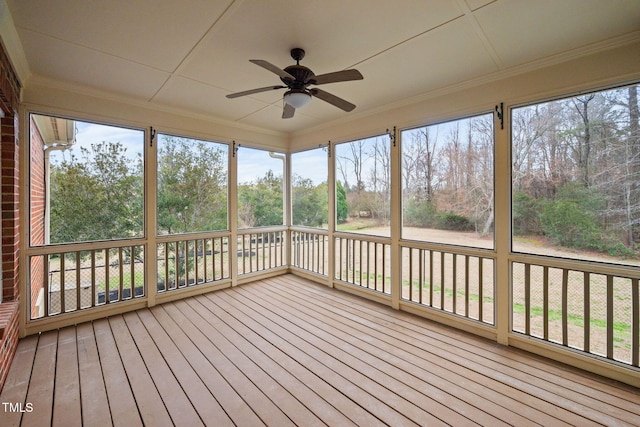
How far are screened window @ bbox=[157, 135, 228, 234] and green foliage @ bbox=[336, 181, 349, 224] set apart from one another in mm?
1798

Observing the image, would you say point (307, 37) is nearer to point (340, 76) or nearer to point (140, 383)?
point (340, 76)

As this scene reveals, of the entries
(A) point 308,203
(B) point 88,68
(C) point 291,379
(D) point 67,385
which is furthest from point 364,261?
(B) point 88,68

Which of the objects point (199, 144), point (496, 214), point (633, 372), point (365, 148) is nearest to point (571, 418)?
point (633, 372)

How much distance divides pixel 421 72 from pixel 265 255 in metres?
3.72

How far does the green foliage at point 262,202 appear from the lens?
461 centimetres

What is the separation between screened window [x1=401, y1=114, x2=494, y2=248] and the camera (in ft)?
9.45

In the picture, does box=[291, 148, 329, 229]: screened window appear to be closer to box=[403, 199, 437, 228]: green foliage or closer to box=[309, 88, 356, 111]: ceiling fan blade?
box=[403, 199, 437, 228]: green foliage

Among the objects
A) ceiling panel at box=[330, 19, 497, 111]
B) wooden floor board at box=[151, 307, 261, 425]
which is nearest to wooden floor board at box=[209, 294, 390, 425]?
wooden floor board at box=[151, 307, 261, 425]

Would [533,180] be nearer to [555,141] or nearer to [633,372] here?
[555,141]

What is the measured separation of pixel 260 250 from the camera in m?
4.94

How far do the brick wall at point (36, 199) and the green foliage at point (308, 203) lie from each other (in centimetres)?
338

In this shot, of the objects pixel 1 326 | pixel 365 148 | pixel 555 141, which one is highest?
pixel 365 148

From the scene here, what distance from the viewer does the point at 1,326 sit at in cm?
207

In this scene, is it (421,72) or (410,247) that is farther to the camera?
(410,247)
